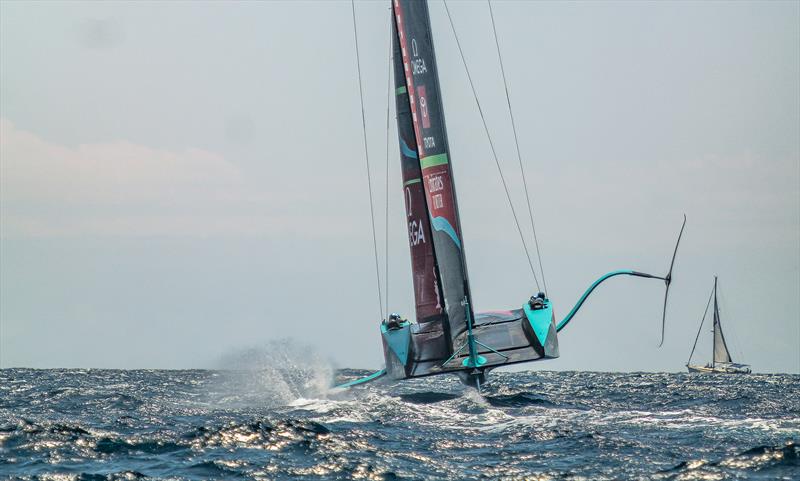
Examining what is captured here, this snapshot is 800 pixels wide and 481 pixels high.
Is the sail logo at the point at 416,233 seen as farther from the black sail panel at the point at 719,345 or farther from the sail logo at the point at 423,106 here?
the black sail panel at the point at 719,345

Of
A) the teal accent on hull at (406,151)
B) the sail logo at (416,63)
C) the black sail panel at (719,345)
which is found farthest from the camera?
the black sail panel at (719,345)

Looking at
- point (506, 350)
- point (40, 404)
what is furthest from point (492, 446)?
point (40, 404)

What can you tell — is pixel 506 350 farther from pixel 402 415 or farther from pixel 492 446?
pixel 492 446

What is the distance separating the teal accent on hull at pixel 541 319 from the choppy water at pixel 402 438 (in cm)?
154

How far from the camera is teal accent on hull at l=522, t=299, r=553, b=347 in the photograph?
21.1m

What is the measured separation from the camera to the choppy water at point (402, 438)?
12914 mm

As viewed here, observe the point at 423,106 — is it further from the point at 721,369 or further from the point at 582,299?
the point at 721,369

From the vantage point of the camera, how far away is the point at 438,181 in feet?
72.3

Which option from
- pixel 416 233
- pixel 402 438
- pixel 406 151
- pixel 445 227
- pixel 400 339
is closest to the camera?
pixel 402 438

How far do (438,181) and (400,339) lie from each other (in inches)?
140

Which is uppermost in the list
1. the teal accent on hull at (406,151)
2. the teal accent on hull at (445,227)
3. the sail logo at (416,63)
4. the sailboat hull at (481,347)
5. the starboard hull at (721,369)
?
the sail logo at (416,63)

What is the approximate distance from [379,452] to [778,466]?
536 cm

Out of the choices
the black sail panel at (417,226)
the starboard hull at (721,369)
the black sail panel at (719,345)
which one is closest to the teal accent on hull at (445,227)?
the black sail panel at (417,226)

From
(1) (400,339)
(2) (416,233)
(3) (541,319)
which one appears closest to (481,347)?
(3) (541,319)
